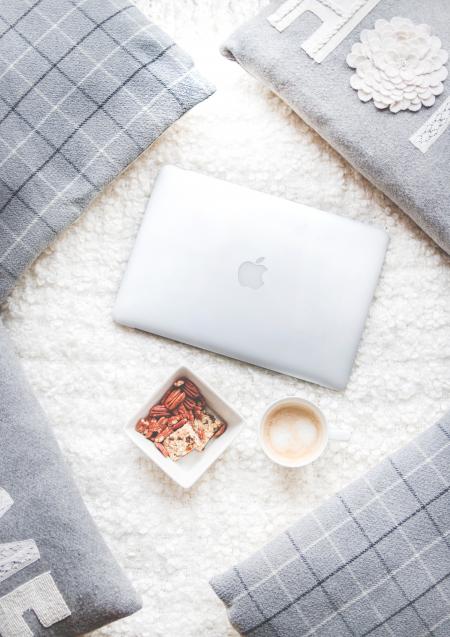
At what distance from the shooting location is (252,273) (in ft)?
3.41

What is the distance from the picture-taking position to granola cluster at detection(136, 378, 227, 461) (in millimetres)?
1021

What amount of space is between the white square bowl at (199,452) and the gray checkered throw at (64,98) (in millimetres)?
295

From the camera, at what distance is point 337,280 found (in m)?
1.04

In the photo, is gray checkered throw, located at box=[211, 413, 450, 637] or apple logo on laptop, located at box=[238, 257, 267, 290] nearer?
gray checkered throw, located at box=[211, 413, 450, 637]

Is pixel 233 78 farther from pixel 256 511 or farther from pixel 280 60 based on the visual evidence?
pixel 256 511

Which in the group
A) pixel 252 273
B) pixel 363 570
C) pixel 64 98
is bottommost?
pixel 363 570

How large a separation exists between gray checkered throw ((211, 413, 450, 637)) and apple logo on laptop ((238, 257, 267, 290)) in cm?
34

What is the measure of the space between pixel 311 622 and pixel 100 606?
11.3 inches

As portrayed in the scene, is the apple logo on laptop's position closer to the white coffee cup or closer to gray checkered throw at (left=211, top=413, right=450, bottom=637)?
the white coffee cup

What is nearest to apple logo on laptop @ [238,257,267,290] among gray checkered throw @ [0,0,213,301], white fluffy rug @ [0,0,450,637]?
white fluffy rug @ [0,0,450,637]

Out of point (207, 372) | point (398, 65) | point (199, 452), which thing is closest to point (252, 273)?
point (207, 372)

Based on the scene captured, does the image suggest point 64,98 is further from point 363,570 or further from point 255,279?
point 363,570

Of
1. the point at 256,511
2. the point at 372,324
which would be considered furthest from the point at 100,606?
the point at 372,324

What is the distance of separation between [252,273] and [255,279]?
10mm
